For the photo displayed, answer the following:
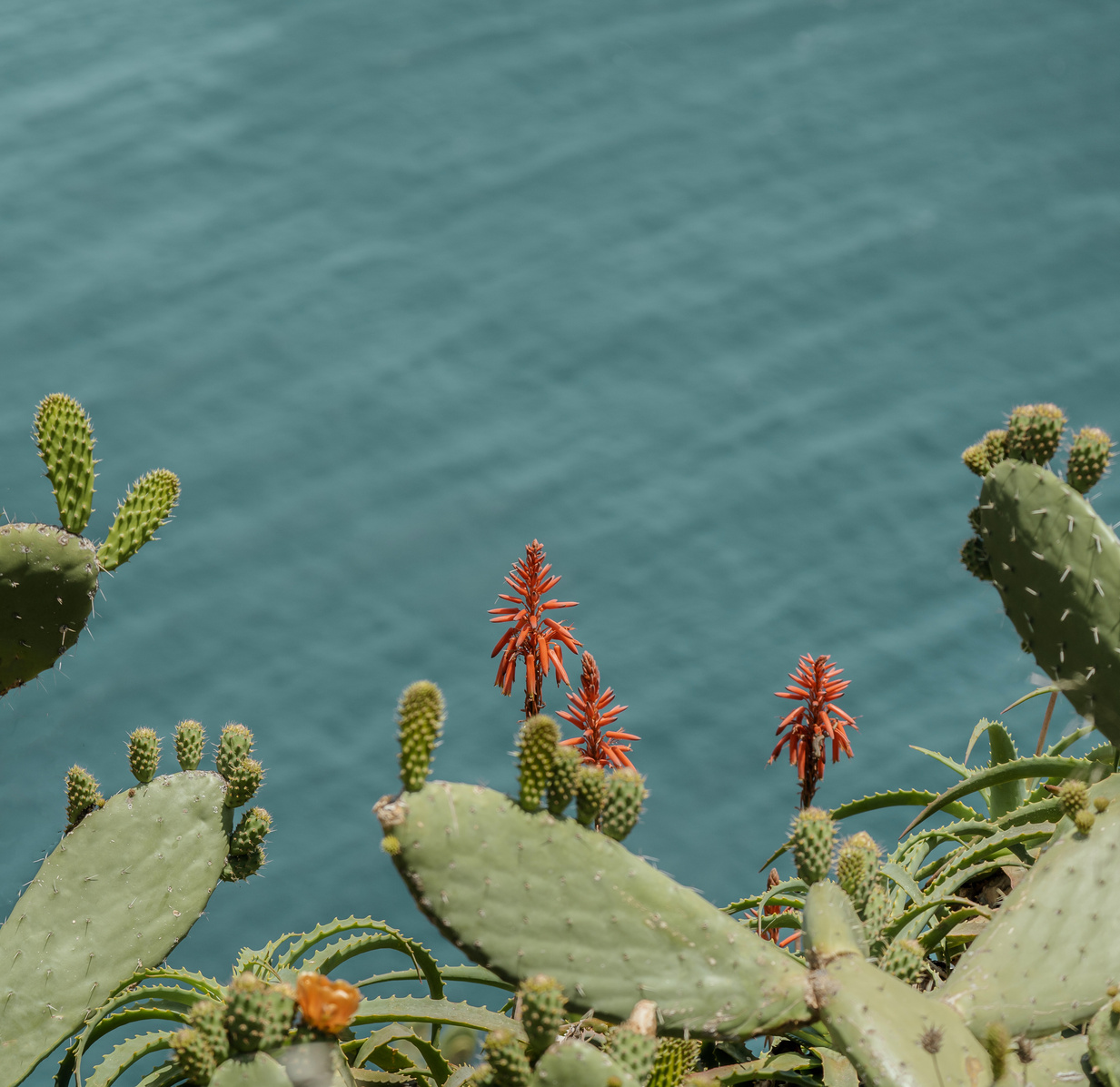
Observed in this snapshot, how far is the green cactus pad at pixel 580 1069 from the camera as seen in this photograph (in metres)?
2.61

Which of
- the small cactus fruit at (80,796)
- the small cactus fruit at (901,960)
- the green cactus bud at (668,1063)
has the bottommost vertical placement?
the green cactus bud at (668,1063)

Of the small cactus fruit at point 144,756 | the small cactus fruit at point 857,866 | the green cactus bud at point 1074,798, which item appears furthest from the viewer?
the small cactus fruit at point 144,756

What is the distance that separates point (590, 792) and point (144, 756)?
1.50 m

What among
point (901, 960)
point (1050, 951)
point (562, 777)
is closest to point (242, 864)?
point (562, 777)

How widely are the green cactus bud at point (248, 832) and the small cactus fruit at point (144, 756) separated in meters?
0.27

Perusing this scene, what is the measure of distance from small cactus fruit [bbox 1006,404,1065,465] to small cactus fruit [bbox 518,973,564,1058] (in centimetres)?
170

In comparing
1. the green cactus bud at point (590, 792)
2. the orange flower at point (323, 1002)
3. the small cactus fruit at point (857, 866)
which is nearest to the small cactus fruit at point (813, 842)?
the small cactus fruit at point (857, 866)

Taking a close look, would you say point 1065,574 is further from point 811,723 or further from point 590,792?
point 590,792

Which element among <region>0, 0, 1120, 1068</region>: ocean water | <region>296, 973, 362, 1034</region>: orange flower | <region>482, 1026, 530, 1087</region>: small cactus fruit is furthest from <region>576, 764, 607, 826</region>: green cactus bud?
<region>0, 0, 1120, 1068</region>: ocean water

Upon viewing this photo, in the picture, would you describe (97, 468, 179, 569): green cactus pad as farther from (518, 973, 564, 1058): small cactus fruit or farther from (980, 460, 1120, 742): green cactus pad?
(980, 460, 1120, 742): green cactus pad

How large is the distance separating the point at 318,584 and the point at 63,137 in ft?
32.5

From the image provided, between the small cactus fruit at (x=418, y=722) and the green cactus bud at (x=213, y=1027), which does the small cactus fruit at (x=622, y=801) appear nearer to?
the small cactus fruit at (x=418, y=722)

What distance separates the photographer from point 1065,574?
347cm

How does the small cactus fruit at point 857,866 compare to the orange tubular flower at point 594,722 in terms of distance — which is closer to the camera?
the small cactus fruit at point 857,866
